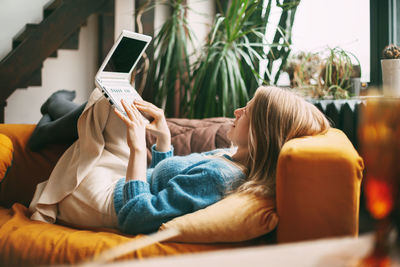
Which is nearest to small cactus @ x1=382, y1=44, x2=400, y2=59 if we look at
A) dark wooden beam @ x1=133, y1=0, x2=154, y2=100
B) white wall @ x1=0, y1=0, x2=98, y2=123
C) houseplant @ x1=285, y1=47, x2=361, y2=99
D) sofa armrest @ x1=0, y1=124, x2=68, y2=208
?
houseplant @ x1=285, y1=47, x2=361, y2=99

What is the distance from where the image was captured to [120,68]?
151 centimetres

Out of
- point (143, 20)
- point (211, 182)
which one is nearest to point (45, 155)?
point (211, 182)

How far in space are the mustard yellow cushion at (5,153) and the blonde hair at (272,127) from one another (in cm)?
97

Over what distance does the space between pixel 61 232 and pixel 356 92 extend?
5.20ft

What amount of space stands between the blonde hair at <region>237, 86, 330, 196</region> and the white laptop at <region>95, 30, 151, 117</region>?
46cm

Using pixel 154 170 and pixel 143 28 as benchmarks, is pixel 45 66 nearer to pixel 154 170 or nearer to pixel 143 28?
pixel 143 28

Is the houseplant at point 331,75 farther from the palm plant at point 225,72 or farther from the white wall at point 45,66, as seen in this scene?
the white wall at point 45,66

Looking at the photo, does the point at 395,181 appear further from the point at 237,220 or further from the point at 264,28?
the point at 264,28

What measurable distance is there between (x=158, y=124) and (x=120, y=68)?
254 millimetres

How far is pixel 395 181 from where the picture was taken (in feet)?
1.55

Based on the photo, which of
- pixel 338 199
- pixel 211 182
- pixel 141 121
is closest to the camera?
pixel 338 199

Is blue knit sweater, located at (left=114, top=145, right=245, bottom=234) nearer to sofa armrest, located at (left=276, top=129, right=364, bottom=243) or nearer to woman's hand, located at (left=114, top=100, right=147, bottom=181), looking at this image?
woman's hand, located at (left=114, top=100, right=147, bottom=181)

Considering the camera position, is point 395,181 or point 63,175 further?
point 63,175

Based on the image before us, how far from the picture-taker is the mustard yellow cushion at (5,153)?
1.56 metres
